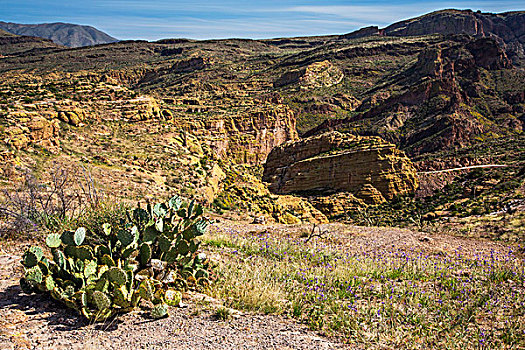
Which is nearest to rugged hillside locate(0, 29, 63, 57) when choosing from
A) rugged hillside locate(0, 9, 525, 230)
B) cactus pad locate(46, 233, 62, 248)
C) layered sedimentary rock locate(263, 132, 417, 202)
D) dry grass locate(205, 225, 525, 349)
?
rugged hillside locate(0, 9, 525, 230)

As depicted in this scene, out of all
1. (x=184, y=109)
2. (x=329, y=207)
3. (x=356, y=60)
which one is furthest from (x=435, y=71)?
(x=329, y=207)

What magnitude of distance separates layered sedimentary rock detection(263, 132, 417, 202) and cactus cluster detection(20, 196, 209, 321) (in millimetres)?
22123

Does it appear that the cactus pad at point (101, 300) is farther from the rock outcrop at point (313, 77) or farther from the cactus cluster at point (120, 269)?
the rock outcrop at point (313, 77)

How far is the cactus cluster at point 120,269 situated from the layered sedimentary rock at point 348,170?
22.1m

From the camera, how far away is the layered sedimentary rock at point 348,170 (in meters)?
26.0

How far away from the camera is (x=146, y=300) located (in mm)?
4477

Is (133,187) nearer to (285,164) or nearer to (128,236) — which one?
(128,236)

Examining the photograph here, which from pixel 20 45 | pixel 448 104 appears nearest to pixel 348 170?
pixel 448 104

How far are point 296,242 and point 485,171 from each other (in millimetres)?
23952

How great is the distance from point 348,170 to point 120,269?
24.2 meters

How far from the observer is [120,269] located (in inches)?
156

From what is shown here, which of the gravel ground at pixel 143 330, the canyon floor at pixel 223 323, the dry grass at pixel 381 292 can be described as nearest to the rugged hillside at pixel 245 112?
the dry grass at pixel 381 292

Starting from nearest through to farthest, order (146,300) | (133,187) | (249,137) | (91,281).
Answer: (91,281) < (146,300) < (133,187) < (249,137)

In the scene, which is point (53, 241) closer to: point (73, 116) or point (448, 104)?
point (73, 116)
